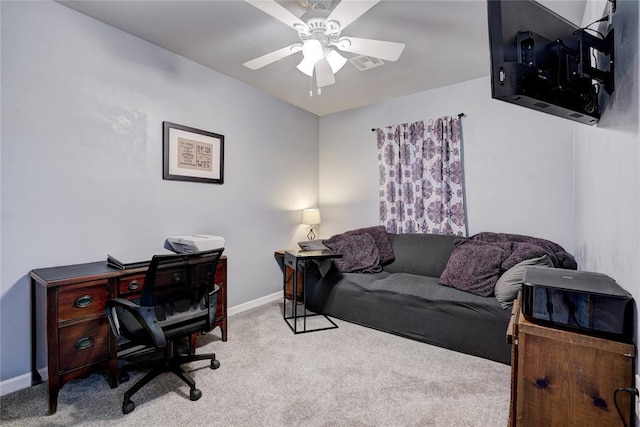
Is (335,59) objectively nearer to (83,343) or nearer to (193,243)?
(193,243)

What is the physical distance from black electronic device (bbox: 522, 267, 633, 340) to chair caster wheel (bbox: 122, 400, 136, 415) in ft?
6.90

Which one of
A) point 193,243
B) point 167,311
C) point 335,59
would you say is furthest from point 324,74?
point 167,311

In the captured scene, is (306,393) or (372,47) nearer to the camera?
(306,393)

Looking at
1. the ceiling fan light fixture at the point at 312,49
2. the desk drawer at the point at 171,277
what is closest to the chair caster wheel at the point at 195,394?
the desk drawer at the point at 171,277

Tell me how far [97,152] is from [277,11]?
1.68 m

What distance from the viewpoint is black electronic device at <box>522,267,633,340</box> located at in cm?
105

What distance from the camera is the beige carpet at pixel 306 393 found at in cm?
Answer: 170

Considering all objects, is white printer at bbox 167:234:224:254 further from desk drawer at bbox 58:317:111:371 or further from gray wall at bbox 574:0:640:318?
gray wall at bbox 574:0:640:318

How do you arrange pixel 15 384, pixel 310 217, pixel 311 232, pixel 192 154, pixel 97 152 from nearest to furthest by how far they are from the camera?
1. pixel 15 384
2. pixel 97 152
3. pixel 192 154
4. pixel 310 217
5. pixel 311 232

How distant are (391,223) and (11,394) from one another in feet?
11.8

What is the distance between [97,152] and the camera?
7.50 feet

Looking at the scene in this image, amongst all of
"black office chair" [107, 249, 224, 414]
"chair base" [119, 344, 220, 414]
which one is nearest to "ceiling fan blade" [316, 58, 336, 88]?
"black office chair" [107, 249, 224, 414]

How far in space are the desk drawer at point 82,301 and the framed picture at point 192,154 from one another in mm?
1135

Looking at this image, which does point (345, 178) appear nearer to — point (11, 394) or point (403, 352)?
point (403, 352)
